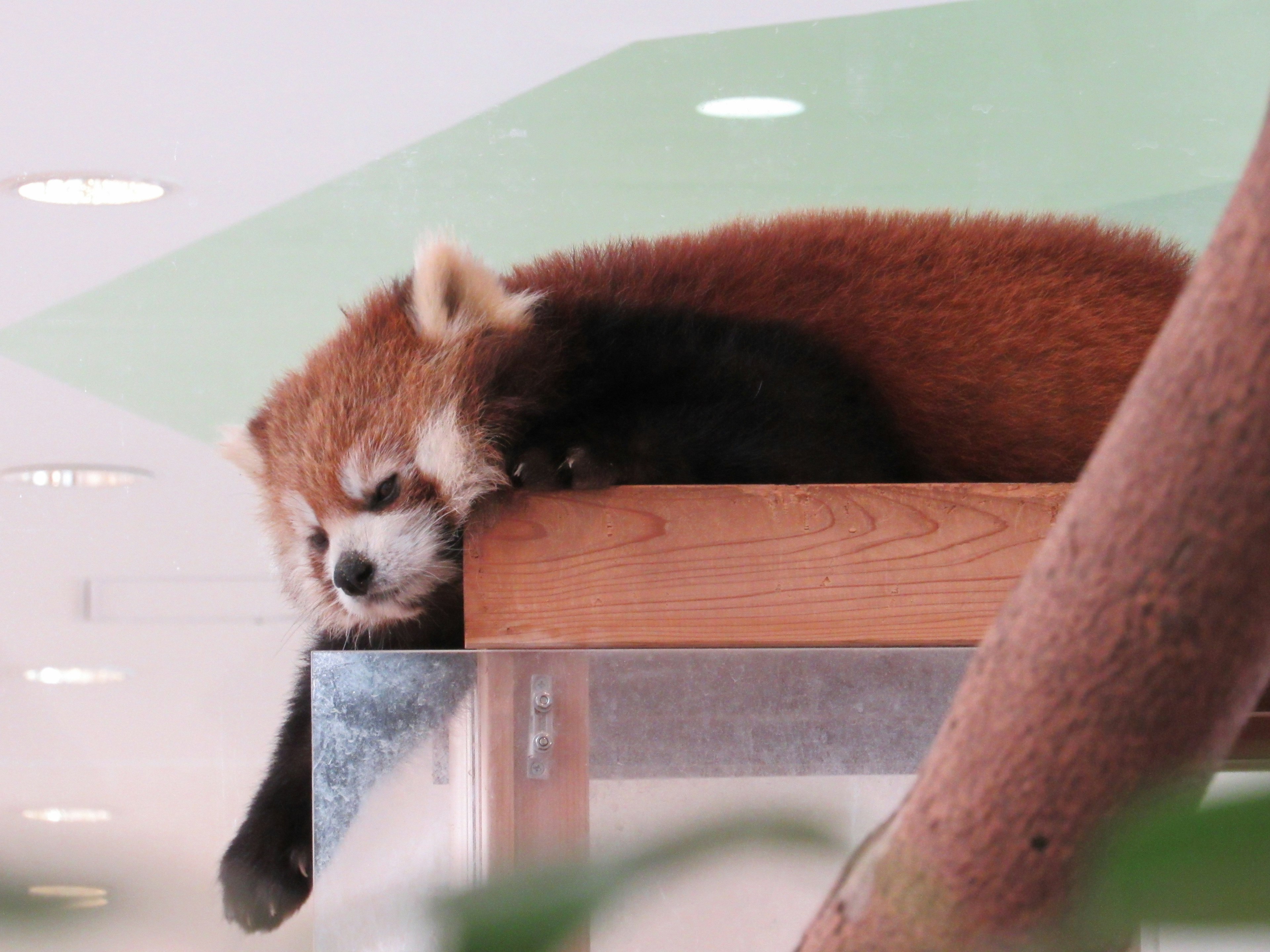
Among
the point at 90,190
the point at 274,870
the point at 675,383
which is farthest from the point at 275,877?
the point at 90,190

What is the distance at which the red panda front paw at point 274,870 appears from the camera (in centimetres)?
154

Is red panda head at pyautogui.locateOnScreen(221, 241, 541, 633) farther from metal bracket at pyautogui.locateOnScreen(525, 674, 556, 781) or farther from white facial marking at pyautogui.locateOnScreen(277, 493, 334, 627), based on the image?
metal bracket at pyautogui.locateOnScreen(525, 674, 556, 781)

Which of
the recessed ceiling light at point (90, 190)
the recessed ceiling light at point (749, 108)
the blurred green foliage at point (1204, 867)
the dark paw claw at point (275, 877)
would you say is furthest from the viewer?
the recessed ceiling light at point (749, 108)

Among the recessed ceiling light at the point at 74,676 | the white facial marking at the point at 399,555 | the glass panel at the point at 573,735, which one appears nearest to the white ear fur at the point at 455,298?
the white facial marking at the point at 399,555

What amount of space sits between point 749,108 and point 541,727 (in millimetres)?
2019

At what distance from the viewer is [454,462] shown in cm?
156

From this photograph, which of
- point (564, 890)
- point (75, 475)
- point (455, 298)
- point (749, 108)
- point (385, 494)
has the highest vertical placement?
point (749, 108)

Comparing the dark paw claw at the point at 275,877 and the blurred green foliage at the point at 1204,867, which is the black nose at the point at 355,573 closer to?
the dark paw claw at the point at 275,877

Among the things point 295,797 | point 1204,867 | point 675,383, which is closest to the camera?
point 1204,867

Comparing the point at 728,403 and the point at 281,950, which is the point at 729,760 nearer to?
the point at 728,403

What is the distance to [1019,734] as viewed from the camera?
0.81 feet

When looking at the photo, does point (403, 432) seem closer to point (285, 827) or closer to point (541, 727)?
point (541, 727)

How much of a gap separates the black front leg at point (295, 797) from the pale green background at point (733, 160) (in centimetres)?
130

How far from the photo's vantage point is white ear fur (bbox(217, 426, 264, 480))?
183 cm
